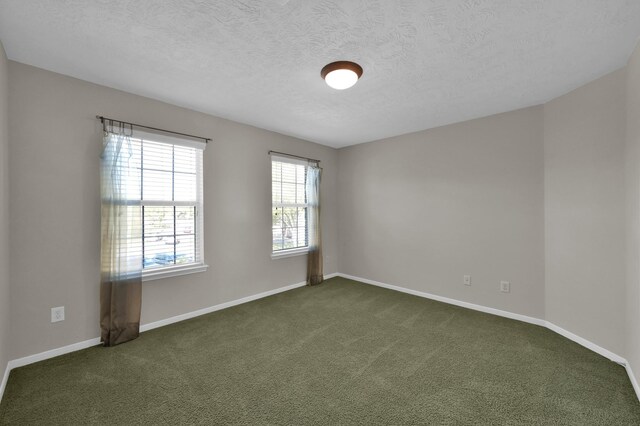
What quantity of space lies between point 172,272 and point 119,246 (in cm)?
62

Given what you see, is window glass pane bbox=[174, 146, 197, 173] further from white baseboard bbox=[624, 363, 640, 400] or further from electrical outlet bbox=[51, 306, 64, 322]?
white baseboard bbox=[624, 363, 640, 400]

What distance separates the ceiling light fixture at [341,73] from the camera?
216 centimetres

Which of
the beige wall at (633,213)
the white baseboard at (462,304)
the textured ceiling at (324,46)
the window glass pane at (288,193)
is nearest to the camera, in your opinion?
the textured ceiling at (324,46)

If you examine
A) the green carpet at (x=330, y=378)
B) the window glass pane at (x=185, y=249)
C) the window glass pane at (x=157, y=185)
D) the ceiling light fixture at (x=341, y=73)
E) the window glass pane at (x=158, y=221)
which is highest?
the ceiling light fixture at (x=341, y=73)

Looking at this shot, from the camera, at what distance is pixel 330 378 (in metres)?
2.09

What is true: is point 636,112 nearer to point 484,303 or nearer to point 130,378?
point 484,303

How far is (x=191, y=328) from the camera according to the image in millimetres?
2955

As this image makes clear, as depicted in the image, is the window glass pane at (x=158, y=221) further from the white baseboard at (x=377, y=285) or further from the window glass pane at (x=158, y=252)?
the white baseboard at (x=377, y=285)

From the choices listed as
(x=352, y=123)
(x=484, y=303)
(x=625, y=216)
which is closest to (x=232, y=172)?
(x=352, y=123)

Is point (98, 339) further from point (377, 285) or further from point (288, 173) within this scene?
point (377, 285)

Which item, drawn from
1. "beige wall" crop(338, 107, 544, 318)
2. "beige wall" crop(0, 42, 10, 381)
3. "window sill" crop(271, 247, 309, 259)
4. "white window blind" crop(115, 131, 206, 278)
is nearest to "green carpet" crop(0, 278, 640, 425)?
"beige wall" crop(0, 42, 10, 381)

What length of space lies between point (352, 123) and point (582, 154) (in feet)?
8.21

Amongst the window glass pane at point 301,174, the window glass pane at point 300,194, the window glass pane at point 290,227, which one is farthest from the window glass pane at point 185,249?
the window glass pane at point 301,174

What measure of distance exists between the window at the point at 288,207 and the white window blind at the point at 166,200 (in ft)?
3.86
